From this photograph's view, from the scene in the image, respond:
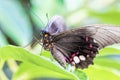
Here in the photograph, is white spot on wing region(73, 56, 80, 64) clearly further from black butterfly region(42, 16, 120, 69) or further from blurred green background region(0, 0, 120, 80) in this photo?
blurred green background region(0, 0, 120, 80)

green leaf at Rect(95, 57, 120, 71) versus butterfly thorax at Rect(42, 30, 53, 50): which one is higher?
butterfly thorax at Rect(42, 30, 53, 50)

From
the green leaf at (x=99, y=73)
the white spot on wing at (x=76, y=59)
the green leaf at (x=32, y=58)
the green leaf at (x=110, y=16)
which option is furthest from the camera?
the green leaf at (x=110, y=16)

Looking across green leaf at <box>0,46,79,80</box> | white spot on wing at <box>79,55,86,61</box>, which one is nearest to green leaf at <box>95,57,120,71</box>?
white spot on wing at <box>79,55,86,61</box>

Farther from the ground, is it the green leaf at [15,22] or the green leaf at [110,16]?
the green leaf at [110,16]

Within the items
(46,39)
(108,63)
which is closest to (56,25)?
(46,39)

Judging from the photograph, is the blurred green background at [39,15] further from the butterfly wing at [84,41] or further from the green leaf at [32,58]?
the green leaf at [32,58]

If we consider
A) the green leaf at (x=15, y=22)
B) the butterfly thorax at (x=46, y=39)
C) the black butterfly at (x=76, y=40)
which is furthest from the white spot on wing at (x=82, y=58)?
the green leaf at (x=15, y=22)

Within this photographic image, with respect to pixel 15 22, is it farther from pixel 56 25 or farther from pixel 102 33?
pixel 102 33

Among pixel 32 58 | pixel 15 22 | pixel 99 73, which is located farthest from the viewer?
pixel 15 22

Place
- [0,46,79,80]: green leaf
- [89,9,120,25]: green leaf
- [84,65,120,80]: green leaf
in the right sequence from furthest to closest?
1. [89,9,120,25]: green leaf
2. [84,65,120,80]: green leaf
3. [0,46,79,80]: green leaf
